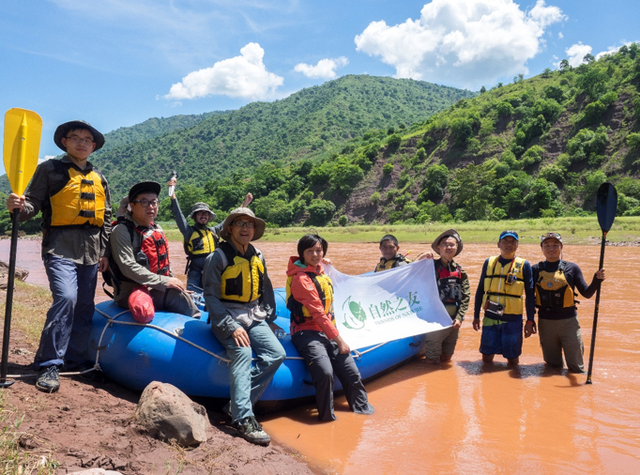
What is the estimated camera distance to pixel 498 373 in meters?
5.84

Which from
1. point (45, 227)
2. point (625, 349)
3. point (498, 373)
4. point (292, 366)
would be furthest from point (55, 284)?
point (625, 349)

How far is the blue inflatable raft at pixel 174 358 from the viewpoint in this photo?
4227 millimetres

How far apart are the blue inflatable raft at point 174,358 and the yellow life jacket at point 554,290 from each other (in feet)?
9.71

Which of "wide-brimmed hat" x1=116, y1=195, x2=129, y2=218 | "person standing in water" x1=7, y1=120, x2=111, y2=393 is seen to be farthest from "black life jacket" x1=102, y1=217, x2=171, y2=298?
"wide-brimmed hat" x1=116, y1=195, x2=129, y2=218

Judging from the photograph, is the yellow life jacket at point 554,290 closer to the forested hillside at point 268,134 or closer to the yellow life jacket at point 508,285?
the yellow life jacket at point 508,285

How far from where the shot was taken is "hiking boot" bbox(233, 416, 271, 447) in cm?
378

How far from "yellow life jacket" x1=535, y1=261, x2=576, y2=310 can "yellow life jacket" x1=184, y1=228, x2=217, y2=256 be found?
448 centimetres

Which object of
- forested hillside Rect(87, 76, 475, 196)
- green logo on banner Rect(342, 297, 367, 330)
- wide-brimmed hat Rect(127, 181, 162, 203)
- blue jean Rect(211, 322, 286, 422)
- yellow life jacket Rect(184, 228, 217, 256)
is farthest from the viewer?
forested hillside Rect(87, 76, 475, 196)

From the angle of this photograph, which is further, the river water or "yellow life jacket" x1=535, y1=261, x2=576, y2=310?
"yellow life jacket" x1=535, y1=261, x2=576, y2=310

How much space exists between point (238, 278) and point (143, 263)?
1074mm

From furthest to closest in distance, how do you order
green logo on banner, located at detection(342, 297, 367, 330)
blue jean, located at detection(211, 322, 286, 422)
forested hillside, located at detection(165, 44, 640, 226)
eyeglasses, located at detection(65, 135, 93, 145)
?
forested hillside, located at detection(165, 44, 640, 226) < green logo on banner, located at detection(342, 297, 367, 330) < eyeglasses, located at detection(65, 135, 93, 145) < blue jean, located at detection(211, 322, 286, 422)

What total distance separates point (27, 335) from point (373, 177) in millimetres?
61869

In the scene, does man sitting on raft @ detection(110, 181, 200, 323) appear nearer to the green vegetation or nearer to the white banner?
the white banner

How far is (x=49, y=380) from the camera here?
382cm
